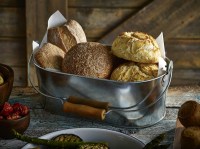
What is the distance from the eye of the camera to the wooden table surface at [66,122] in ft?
4.48

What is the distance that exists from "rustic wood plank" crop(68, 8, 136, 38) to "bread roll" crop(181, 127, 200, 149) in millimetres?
1535

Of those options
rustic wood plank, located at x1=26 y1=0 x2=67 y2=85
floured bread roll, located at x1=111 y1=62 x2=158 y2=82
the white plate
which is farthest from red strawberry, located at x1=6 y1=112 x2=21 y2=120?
rustic wood plank, located at x1=26 y1=0 x2=67 y2=85

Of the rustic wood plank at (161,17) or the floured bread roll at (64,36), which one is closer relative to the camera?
the floured bread roll at (64,36)

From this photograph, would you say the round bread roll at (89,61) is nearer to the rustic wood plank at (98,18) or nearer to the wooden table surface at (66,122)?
the wooden table surface at (66,122)

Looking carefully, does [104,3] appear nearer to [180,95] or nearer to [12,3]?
[12,3]

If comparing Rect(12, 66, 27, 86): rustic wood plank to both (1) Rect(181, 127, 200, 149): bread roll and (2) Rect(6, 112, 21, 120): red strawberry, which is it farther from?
(1) Rect(181, 127, 200, 149): bread roll


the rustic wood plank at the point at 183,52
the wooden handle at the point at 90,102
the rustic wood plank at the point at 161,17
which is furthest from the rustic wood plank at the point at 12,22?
the wooden handle at the point at 90,102

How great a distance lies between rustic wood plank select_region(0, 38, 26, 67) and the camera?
2.74 metres

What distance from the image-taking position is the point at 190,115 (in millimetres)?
1252

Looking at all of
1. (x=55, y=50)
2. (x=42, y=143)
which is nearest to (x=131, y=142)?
(x=42, y=143)

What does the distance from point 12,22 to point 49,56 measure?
1.26 meters

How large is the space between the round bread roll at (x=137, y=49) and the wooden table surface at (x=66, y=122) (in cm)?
21

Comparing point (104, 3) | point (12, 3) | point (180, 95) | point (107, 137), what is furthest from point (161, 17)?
point (107, 137)

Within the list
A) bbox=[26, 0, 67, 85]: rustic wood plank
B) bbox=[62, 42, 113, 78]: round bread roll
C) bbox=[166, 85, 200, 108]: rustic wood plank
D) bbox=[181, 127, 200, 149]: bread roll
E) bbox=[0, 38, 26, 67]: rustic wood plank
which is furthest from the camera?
bbox=[0, 38, 26, 67]: rustic wood plank
